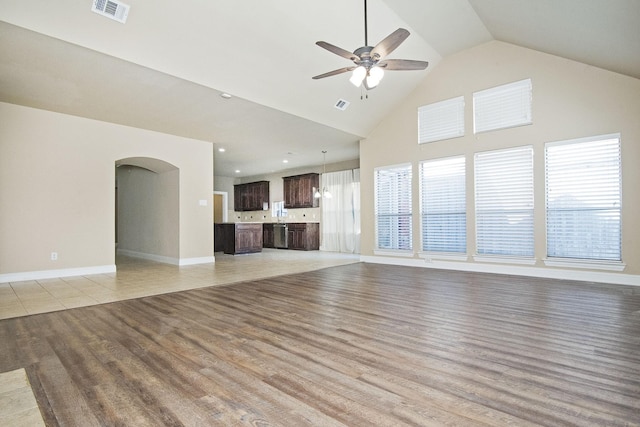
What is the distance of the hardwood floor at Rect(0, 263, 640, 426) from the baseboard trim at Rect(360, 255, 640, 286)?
3.16 ft

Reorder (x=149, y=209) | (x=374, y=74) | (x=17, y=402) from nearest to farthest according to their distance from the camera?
(x=17, y=402), (x=374, y=74), (x=149, y=209)

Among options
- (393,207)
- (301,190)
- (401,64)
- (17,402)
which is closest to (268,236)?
(301,190)

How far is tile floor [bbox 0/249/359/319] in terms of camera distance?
3.89 meters

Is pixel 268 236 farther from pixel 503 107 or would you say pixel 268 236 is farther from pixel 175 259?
pixel 503 107

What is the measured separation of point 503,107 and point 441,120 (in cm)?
111

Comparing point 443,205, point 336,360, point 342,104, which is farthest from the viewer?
point 443,205

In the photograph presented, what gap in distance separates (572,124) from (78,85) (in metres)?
7.34

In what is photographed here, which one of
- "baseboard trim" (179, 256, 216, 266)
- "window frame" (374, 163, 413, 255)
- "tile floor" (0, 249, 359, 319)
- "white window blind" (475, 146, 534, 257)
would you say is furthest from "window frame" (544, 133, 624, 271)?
"baseboard trim" (179, 256, 216, 266)

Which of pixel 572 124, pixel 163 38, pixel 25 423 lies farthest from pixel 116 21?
pixel 572 124

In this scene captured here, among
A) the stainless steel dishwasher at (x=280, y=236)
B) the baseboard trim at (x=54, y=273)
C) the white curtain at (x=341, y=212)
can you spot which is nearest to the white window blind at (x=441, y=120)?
the white curtain at (x=341, y=212)

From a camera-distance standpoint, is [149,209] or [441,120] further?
[149,209]

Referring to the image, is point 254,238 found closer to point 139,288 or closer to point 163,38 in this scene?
point 139,288

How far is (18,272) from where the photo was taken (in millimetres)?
5242

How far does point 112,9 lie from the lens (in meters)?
3.52
